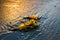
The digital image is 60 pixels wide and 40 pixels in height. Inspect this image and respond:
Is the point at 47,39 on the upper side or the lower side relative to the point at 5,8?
lower

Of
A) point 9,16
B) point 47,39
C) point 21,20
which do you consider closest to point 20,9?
point 9,16

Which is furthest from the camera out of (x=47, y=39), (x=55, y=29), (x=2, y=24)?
(x=2, y=24)

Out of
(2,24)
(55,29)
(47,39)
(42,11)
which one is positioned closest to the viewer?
(47,39)

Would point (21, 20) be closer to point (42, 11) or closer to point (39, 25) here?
point (39, 25)

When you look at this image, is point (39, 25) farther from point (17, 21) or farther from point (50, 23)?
point (17, 21)

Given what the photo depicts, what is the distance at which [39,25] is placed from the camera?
1838mm

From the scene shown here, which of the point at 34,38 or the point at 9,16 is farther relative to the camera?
the point at 9,16

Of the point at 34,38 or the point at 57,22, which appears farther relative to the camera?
the point at 57,22

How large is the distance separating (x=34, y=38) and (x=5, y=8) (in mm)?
1208

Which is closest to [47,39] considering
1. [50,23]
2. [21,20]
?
[50,23]

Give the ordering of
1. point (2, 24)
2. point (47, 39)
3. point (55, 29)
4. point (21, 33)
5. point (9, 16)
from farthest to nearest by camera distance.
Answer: point (9, 16) → point (2, 24) → point (55, 29) → point (21, 33) → point (47, 39)

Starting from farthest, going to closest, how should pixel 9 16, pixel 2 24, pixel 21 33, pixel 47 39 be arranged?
pixel 9 16
pixel 2 24
pixel 21 33
pixel 47 39

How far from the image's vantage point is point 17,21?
198 cm

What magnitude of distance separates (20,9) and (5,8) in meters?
0.25
